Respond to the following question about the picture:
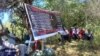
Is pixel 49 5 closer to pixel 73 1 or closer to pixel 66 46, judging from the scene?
pixel 73 1

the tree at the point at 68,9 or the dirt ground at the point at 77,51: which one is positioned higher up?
the tree at the point at 68,9

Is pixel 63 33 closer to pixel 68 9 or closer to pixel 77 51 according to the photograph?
pixel 77 51

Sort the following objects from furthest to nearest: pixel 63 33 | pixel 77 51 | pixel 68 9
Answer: pixel 63 33
pixel 77 51
pixel 68 9

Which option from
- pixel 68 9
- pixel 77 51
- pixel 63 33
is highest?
pixel 68 9

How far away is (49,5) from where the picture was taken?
8109 mm

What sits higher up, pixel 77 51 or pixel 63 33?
pixel 63 33

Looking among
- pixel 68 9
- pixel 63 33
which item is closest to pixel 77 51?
pixel 63 33

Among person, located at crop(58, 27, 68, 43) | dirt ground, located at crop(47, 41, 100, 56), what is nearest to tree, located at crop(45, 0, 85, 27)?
person, located at crop(58, 27, 68, 43)

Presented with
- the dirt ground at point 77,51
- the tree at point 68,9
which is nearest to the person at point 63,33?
the tree at point 68,9

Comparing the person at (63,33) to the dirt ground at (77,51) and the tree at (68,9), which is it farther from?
the dirt ground at (77,51)

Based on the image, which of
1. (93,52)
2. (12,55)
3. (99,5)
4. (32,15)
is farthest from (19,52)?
(99,5)

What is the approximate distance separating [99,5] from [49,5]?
83.4 inches

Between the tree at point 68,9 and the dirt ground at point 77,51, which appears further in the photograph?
the dirt ground at point 77,51

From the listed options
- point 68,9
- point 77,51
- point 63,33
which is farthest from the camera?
point 63,33
